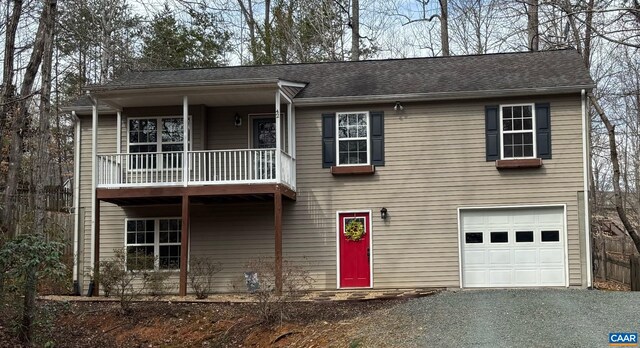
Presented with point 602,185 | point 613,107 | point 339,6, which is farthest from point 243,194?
point 602,185

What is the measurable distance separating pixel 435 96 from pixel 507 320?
655 centimetres

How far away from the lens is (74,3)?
13891mm

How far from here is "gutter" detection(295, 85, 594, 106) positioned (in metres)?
15.8

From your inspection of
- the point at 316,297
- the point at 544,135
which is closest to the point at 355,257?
the point at 316,297

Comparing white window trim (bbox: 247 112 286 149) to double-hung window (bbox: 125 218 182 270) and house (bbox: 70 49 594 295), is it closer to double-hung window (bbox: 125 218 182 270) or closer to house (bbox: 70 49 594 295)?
house (bbox: 70 49 594 295)

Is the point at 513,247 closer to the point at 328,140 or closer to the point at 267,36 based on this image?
the point at 328,140

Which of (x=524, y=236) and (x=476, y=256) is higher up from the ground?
(x=524, y=236)

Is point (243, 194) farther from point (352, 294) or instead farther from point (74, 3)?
point (74, 3)

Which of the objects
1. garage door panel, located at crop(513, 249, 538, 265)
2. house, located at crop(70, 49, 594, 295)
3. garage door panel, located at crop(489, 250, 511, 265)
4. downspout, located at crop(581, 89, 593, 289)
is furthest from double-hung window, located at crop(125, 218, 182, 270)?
downspout, located at crop(581, 89, 593, 289)

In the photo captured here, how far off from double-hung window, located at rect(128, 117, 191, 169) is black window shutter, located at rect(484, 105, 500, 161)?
7208 millimetres

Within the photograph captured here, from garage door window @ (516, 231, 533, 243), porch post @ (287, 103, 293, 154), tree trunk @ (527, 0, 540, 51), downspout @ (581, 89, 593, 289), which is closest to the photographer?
tree trunk @ (527, 0, 540, 51)

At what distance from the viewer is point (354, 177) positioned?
1650cm

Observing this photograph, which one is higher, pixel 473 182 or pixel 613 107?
pixel 613 107

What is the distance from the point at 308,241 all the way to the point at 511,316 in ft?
20.2
